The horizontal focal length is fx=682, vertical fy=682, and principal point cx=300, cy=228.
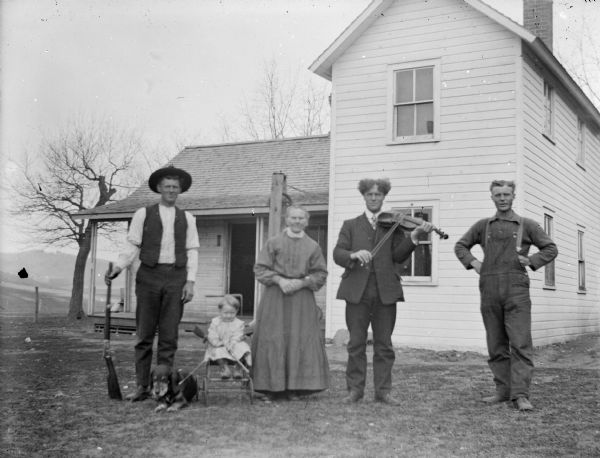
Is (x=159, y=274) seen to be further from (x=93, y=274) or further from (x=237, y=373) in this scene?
(x=93, y=274)

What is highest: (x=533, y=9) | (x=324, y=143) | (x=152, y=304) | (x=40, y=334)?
(x=533, y=9)

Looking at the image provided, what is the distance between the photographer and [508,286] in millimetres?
6062

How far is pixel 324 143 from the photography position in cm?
1753

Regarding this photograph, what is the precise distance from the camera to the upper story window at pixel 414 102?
1246 cm

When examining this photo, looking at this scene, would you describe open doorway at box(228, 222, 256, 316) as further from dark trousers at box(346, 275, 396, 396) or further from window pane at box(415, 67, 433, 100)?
dark trousers at box(346, 275, 396, 396)

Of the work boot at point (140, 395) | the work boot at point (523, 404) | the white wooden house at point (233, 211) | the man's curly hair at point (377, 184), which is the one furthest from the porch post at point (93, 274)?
the work boot at point (523, 404)

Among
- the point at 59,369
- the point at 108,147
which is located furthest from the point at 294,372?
the point at 108,147

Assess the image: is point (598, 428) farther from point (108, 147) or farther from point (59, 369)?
point (108, 147)

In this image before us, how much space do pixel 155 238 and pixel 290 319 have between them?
143 centimetres

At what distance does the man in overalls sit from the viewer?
5.96m

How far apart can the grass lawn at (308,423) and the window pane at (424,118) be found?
556 centimetres

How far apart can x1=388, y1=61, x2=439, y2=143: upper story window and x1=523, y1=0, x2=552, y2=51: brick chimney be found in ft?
11.3

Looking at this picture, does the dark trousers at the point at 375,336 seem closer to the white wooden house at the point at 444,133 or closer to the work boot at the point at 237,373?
the work boot at the point at 237,373

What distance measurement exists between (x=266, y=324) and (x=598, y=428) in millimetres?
2860
